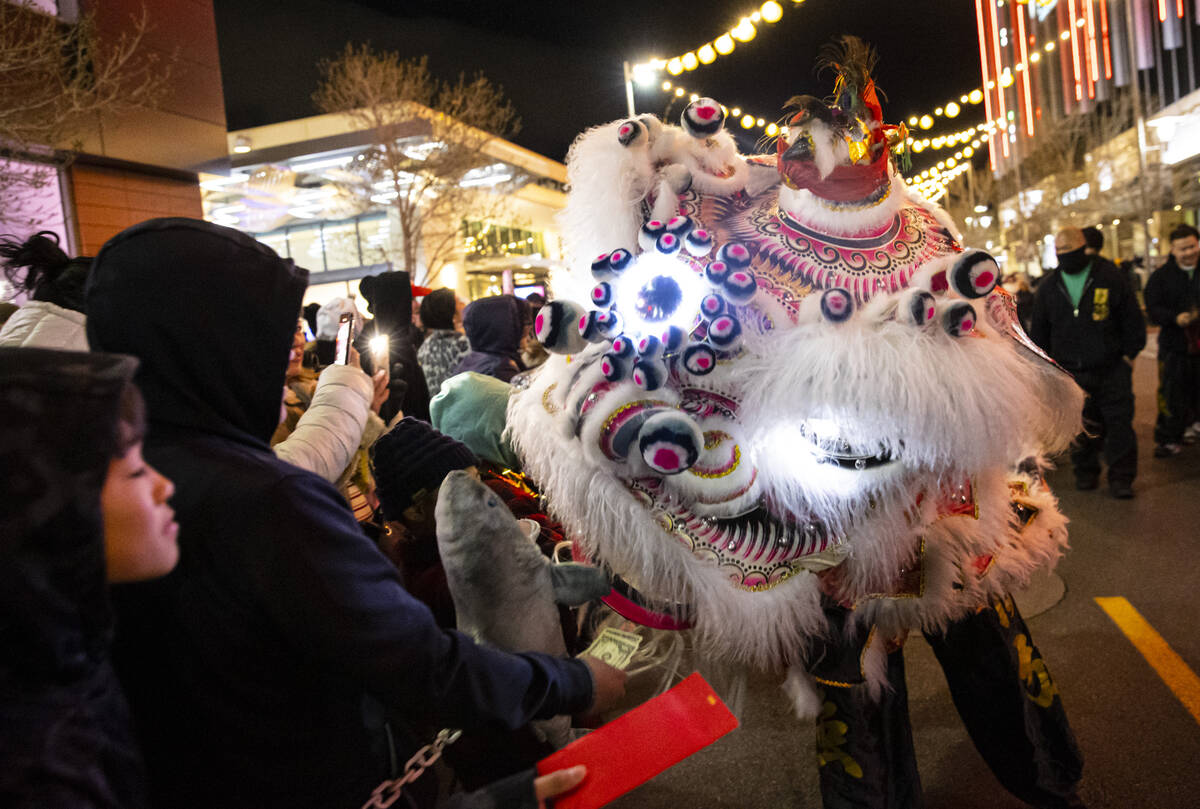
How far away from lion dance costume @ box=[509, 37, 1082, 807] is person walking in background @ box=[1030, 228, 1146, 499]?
12.6 ft

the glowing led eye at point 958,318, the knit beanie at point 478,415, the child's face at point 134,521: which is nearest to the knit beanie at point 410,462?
the knit beanie at point 478,415

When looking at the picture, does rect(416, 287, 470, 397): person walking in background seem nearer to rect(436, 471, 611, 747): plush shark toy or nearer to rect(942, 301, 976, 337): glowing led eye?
rect(436, 471, 611, 747): plush shark toy

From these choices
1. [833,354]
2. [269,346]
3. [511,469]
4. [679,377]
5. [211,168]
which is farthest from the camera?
[211,168]

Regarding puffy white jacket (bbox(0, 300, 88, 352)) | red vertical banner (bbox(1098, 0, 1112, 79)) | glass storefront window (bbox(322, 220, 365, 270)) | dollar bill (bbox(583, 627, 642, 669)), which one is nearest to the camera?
dollar bill (bbox(583, 627, 642, 669))

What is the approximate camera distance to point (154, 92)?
10.4m

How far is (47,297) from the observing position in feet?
7.65

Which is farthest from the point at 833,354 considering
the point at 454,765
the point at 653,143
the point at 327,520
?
the point at 454,765

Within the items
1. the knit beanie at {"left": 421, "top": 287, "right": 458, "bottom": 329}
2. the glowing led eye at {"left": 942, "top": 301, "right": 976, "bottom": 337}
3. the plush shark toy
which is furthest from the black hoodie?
the knit beanie at {"left": 421, "top": 287, "right": 458, "bottom": 329}

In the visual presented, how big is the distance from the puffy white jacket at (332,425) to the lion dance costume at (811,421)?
46 cm

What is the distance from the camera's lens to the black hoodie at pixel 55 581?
702 millimetres

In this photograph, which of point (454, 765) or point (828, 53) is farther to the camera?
point (828, 53)

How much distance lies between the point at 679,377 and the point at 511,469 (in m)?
1.35

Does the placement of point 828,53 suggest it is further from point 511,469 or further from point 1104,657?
point 1104,657

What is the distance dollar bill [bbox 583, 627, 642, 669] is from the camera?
1.55 meters
